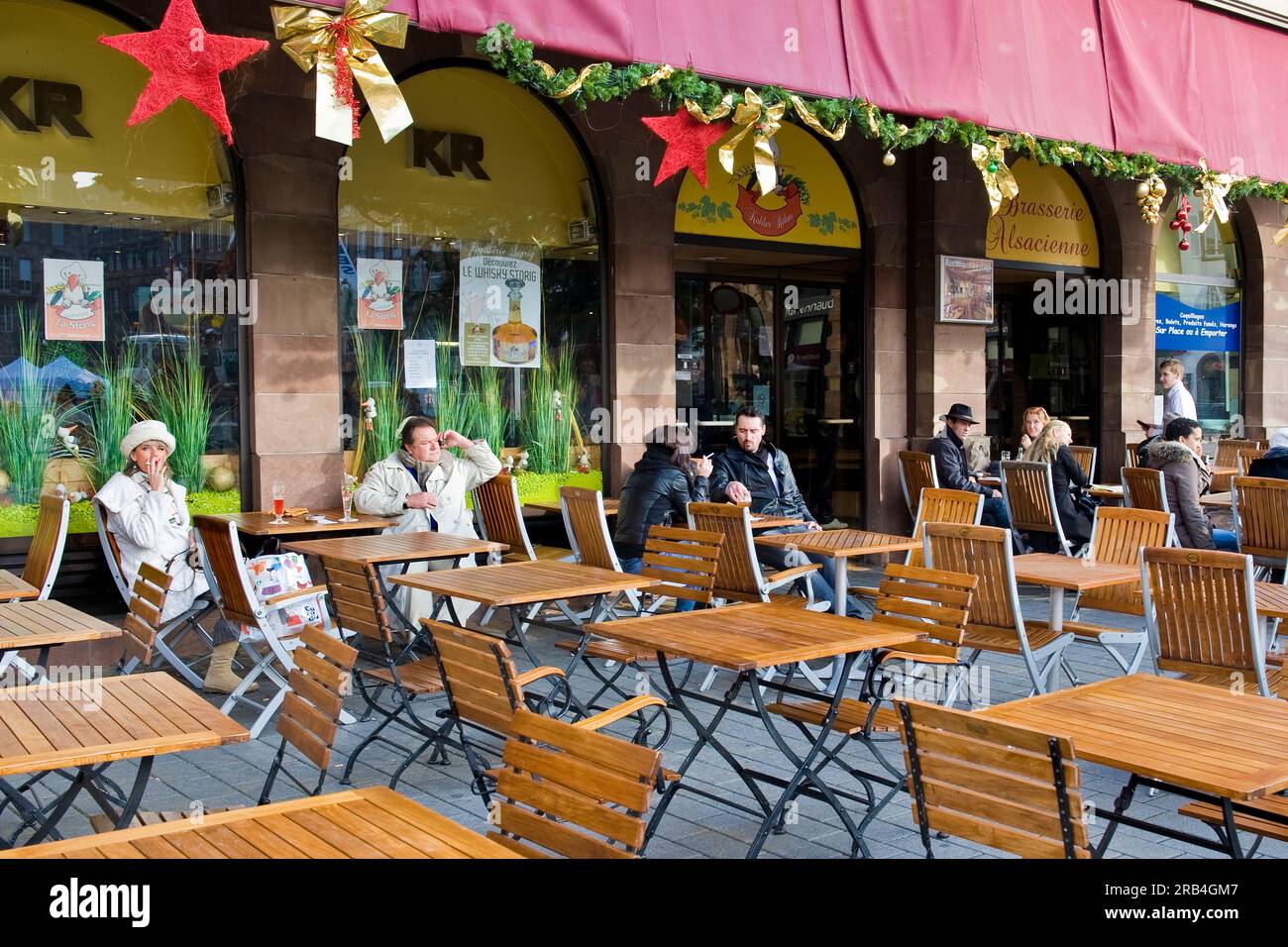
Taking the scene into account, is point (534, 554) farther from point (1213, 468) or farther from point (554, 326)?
point (1213, 468)

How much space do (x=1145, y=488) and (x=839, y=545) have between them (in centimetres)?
335

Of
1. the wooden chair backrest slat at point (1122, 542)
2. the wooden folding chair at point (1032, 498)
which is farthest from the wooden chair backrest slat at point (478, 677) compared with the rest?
the wooden folding chair at point (1032, 498)

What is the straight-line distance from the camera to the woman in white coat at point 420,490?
7.93 metres

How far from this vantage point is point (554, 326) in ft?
32.9

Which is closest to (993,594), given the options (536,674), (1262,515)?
(536,674)

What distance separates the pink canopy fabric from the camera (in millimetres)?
6570

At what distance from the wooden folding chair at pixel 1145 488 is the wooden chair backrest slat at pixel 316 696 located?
6830 mm

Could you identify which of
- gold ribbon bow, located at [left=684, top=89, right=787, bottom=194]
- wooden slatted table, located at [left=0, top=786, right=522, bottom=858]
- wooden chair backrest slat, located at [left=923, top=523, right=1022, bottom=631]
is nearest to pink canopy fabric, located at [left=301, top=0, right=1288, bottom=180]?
gold ribbon bow, located at [left=684, top=89, right=787, bottom=194]

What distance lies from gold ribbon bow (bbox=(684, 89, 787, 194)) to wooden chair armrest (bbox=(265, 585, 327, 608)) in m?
3.20

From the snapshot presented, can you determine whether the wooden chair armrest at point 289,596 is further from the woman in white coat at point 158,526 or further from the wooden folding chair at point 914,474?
the wooden folding chair at point 914,474

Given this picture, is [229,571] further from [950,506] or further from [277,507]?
[950,506]

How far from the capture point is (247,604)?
20.3 feet

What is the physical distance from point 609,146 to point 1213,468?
6880mm
